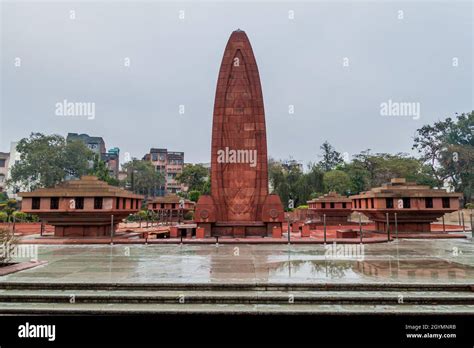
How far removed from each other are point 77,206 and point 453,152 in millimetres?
45664

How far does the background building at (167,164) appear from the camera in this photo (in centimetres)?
8612

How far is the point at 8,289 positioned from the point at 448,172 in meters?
50.8

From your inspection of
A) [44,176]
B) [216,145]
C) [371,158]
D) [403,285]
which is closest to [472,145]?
[371,158]

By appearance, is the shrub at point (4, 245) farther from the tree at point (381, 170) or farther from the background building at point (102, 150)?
the background building at point (102, 150)

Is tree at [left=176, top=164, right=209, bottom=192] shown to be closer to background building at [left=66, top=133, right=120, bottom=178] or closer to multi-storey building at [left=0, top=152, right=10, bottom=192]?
background building at [left=66, top=133, right=120, bottom=178]

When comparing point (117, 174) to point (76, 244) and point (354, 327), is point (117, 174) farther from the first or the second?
point (354, 327)

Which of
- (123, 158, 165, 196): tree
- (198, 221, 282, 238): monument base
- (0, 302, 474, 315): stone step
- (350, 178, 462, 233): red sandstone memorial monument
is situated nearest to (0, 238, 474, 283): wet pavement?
(0, 302, 474, 315): stone step

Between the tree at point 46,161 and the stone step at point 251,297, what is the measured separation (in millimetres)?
49908

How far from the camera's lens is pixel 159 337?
16.7ft

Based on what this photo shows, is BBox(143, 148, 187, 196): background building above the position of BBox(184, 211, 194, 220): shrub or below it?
above

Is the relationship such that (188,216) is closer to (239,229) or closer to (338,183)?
(338,183)

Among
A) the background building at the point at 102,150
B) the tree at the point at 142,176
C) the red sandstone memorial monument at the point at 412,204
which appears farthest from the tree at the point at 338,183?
the background building at the point at 102,150

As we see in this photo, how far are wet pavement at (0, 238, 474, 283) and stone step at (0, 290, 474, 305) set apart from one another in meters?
0.48

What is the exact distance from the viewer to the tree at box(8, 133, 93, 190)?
161 feet
